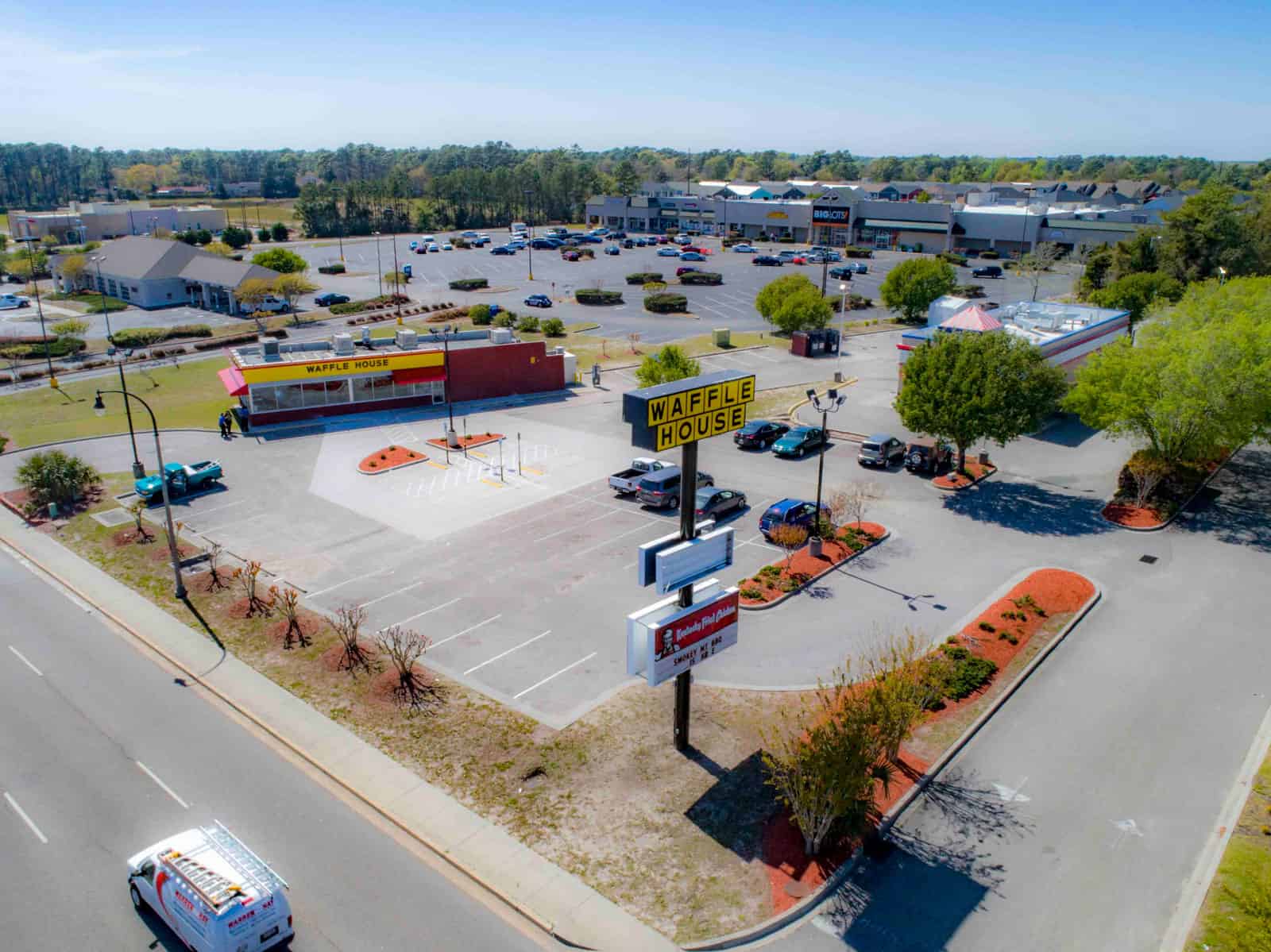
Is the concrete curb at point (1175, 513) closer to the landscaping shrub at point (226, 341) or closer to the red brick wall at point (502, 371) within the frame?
the red brick wall at point (502, 371)

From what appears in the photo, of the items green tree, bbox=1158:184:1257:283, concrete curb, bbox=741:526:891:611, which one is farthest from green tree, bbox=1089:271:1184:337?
concrete curb, bbox=741:526:891:611

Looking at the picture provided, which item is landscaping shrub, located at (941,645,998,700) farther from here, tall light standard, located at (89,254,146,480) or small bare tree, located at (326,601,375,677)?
tall light standard, located at (89,254,146,480)

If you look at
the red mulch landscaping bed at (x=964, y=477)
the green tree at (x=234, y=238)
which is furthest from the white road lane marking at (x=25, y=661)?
the green tree at (x=234, y=238)

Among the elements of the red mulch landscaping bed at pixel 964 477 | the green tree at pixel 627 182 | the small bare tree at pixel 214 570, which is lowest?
the small bare tree at pixel 214 570

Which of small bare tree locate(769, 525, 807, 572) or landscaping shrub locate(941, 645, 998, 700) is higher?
small bare tree locate(769, 525, 807, 572)

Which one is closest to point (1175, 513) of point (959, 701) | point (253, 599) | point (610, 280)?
point (959, 701)

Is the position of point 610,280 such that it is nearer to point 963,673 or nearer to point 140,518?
point 140,518
